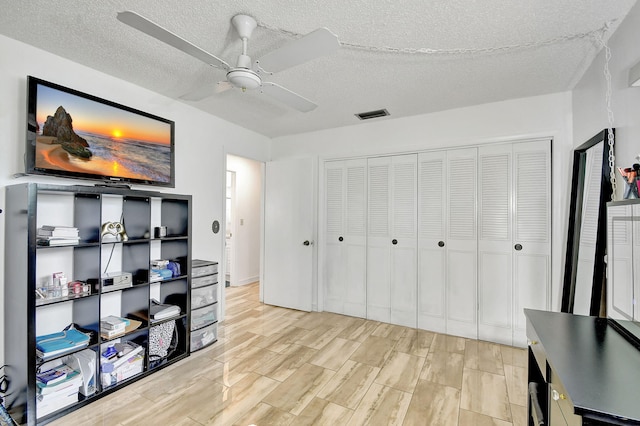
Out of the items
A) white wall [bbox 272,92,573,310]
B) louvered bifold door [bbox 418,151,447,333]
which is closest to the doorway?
white wall [bbox 272,92,573,310]

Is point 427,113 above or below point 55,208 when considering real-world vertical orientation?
above

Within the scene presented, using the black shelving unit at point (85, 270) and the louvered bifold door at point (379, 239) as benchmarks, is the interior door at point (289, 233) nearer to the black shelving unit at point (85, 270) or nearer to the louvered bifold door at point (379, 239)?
the louvered bifold door at point (379, 239)

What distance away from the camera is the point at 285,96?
2.12 metres

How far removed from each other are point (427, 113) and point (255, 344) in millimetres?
3077

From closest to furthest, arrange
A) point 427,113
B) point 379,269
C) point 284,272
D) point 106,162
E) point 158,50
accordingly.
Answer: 1. point 158,50
2. point 106,162
3. point 427,113
4. point 379,269
5. point 284,272

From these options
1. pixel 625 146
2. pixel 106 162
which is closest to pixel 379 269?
pixel 625 146

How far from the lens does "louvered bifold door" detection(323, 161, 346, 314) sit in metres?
3.94

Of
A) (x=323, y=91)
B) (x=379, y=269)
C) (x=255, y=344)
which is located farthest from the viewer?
(x=379, y=269)

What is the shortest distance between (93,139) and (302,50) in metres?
1.88

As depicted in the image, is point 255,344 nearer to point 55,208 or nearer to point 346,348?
point 346,348

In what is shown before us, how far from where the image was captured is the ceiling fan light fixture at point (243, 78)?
68.2 inches

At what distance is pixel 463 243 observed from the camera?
10.5ft

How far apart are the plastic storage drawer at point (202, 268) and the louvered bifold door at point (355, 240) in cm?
165

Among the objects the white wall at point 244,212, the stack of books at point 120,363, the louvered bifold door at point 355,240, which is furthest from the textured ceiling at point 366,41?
the white wall at point 244,212
